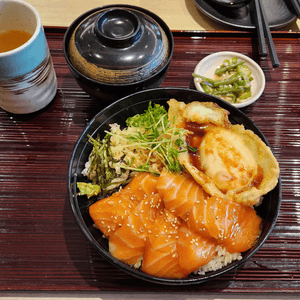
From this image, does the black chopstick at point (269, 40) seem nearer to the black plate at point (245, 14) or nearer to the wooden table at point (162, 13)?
the black plate at point (245, 14)

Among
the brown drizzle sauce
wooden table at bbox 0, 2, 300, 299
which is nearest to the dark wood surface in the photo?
wooden table at bbox 0, 2, 300, 299

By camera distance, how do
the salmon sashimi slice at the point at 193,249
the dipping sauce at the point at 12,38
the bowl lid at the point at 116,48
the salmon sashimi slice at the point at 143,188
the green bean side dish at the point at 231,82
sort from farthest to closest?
the green bean side dish at the point at 231,82 < the dipping sauce at the point at 12,38 < the bowl lid at the point at 116,48 < the salmon sashimi slice at the point at 143,188 < the salmon sashimi slice at the point at 193,249

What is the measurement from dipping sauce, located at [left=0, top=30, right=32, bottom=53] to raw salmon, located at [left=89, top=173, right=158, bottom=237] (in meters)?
1.27

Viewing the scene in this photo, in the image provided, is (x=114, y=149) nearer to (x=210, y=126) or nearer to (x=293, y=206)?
(x=210, y=126)

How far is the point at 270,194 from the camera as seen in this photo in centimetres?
181

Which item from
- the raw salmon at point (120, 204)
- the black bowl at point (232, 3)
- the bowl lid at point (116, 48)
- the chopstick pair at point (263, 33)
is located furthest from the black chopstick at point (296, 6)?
the raw salmon at point (120, 204)

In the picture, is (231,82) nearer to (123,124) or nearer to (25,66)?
(123,124)

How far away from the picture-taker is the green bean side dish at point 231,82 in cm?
236

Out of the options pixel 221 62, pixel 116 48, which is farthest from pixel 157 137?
pixel 221 62

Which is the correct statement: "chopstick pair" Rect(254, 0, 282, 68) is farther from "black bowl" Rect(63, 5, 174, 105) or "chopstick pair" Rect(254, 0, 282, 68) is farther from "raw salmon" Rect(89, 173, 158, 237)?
"raw salmon" Rect(89, 173, 158, 237)

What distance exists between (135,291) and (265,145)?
1197mm

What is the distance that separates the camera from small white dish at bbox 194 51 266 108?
240 centimetres

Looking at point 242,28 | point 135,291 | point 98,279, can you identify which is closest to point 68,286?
point 98,279

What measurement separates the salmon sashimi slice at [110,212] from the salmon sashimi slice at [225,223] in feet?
1.22
